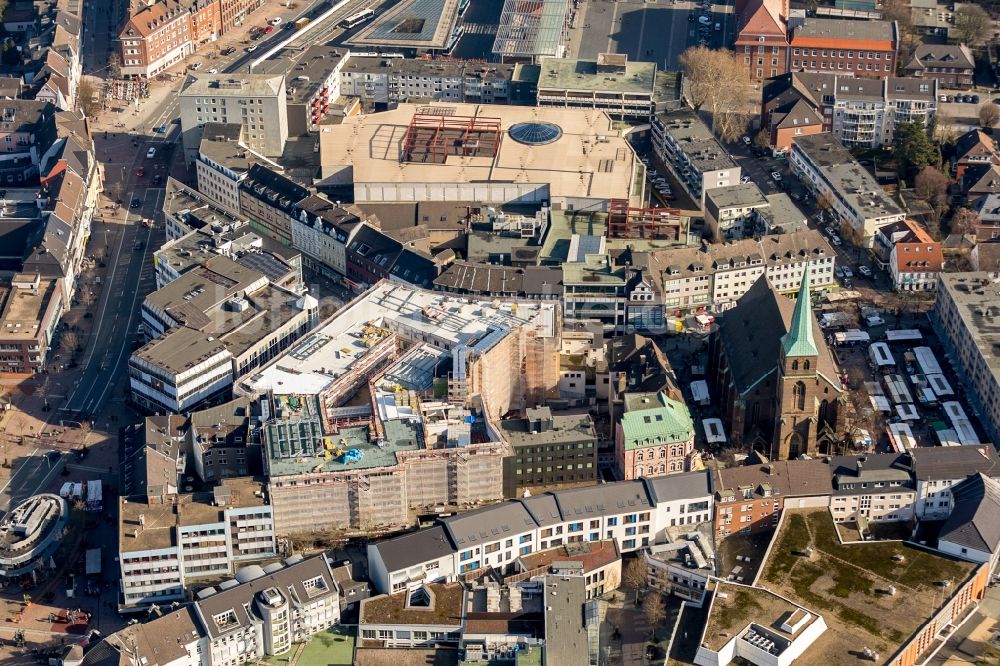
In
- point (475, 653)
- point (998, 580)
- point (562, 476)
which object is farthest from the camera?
point (562, 476)

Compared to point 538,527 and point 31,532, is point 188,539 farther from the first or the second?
point 538,527

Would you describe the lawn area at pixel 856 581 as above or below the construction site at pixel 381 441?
below

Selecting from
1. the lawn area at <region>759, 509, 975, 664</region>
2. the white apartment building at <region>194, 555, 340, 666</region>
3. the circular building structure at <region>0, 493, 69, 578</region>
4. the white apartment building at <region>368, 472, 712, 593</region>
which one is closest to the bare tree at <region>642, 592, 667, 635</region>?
the white apartment building at <region>368, 472, 712, 593</region>

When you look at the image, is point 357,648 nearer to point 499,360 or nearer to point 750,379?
point 499,360

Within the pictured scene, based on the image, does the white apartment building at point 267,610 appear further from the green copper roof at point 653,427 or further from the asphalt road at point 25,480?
the green copper roof at point 653,427

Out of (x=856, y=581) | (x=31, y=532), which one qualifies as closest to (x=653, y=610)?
(x=856, y=581)

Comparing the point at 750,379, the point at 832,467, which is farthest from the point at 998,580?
the point at 750,379

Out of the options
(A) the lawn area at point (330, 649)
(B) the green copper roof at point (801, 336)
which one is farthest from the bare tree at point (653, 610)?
(B) the green copper roof at point (801, 336)
